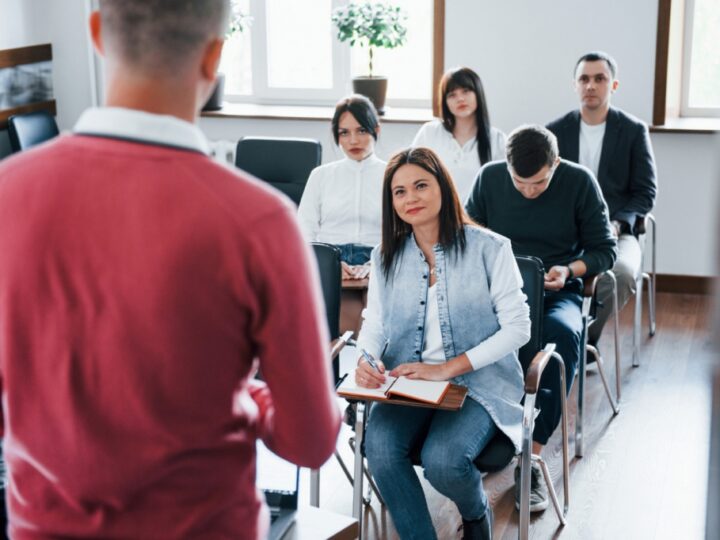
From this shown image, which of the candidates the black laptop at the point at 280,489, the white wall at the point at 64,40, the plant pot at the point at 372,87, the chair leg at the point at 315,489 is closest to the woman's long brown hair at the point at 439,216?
the chair leg at the point at 315,489

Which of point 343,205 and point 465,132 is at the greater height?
point 465,132

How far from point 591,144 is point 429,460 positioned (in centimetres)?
251

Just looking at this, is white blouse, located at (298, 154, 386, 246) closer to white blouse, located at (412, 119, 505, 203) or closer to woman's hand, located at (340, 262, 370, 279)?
woman's hand, located at (340, 262, 370, 279)

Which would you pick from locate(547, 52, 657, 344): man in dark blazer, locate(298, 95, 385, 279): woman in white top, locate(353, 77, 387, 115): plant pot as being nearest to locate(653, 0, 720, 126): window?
locate(547, 52, 657, 344): man in dark blazer

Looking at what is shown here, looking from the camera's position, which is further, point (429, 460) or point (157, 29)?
point (429, 460)

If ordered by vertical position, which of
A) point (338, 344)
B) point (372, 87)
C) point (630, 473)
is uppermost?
point (372, 87)

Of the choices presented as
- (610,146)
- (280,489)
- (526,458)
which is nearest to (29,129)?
(610,146)

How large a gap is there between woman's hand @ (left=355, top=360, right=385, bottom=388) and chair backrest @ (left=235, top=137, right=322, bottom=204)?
2.09 meters

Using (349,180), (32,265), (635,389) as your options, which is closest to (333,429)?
(32,265)

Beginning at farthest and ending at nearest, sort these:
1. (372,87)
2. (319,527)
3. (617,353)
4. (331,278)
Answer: (372,87) → (617,353) → (331,278) → (319,527)

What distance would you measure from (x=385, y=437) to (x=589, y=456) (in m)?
1.26

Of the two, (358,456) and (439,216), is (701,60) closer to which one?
(439,216)

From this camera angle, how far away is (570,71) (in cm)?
546

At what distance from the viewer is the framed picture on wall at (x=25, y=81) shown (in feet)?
20.0
